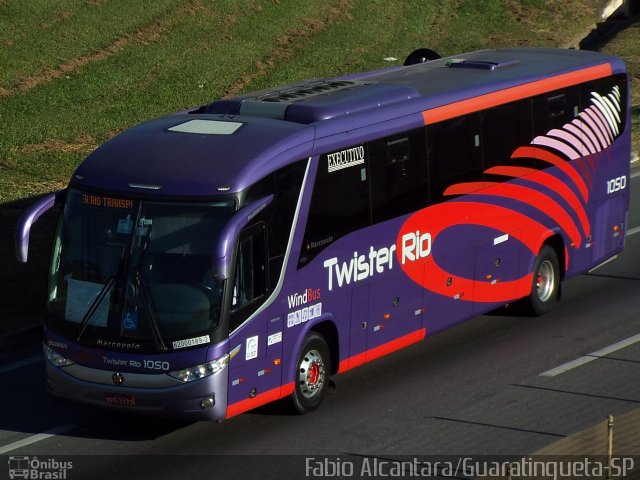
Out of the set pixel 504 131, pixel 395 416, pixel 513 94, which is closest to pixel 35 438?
pixel 395 416

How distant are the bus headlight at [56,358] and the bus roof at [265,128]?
174cm

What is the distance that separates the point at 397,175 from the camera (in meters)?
14.4

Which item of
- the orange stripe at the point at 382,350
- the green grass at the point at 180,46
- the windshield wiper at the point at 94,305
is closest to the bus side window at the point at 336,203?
the orange stripe at the point at 382,350

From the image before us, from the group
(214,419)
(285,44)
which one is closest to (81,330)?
(214,419)

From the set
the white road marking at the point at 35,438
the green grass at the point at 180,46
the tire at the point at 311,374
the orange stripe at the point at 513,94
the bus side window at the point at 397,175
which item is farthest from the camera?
the green grass at the point at 180,46

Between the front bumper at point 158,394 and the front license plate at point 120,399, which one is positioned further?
the front license plate at point 120,399

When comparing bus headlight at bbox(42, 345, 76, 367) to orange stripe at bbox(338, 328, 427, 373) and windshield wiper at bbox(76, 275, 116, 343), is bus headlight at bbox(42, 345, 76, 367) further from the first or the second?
orange stripe at bbox(338, 328, 427, 373)

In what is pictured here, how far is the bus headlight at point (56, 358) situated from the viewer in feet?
41.1

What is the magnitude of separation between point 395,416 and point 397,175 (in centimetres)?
282

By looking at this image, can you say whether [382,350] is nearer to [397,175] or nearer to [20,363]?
[397,175]

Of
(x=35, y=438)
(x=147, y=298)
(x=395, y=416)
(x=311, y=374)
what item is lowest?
(x=395, y=416)

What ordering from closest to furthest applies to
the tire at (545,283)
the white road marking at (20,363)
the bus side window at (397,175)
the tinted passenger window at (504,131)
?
1. the bus side window at (397,175)
2. the white road marking at (20,363)
3. the tinted passenger window at (504,131)
4. the tire at (545,283)

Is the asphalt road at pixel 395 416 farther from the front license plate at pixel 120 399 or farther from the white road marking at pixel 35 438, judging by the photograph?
the front license plate at pixel 120 399

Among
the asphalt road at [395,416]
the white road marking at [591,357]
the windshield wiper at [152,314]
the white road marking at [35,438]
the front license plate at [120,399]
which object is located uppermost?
the windshield wiper at [152,314]
